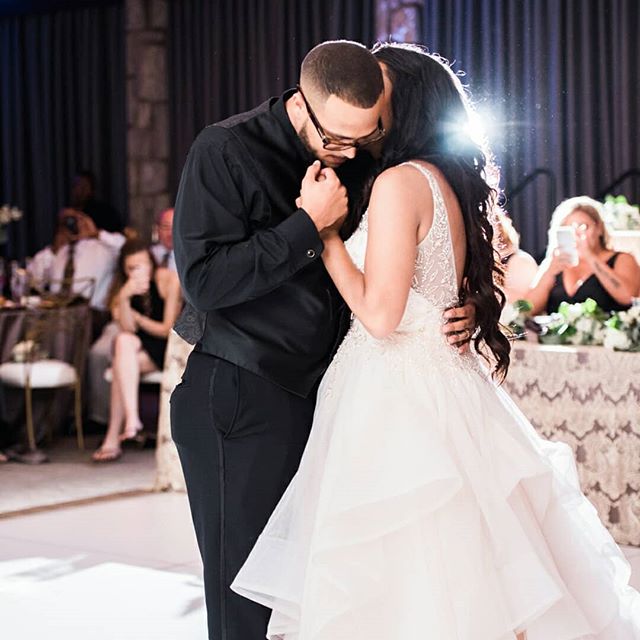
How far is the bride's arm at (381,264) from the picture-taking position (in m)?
2.39

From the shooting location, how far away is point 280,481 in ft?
8.26

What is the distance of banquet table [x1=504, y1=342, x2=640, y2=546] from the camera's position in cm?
478

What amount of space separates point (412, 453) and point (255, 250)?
507 millimetres

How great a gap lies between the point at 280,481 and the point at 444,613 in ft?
1.31

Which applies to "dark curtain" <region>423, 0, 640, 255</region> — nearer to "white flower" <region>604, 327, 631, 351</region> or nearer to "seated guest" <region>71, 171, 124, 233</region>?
"seated guest" <region>71, 171, 124, 233</region>

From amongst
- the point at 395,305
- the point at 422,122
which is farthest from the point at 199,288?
the point at 422,122

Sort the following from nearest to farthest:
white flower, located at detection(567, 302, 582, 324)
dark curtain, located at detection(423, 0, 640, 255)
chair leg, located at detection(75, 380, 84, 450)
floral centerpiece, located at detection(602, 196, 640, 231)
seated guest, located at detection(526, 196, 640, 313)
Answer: white flower, located at detection(567, 302, 582, 324), seated guest, located at detection(526, 196, 640, 313), floral centerpiece, located at detection(602, 196, 640, 231), chair leg, located at detection(75, 380, 84, 450), dark curtain, located at detection(423, 0, 640, 255)

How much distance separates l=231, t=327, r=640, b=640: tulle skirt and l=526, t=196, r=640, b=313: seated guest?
3544mm

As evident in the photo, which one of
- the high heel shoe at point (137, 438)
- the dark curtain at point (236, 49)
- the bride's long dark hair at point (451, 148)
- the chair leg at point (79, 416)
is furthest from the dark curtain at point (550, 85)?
the bride's long dark hair at point (451, 148)

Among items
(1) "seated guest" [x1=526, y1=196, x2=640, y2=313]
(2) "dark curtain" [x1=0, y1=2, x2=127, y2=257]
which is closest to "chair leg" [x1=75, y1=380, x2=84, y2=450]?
(1) "seated guest" [x1=526, y1=196, x2=640, y2=313]

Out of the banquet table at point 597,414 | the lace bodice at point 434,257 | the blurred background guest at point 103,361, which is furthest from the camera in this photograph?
the blurred background guest at point 103,361

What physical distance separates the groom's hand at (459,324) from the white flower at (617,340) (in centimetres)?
232

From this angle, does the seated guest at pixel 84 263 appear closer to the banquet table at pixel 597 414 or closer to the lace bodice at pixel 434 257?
the banquet table at pixel 597 414

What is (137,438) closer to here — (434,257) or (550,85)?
(550,85)
